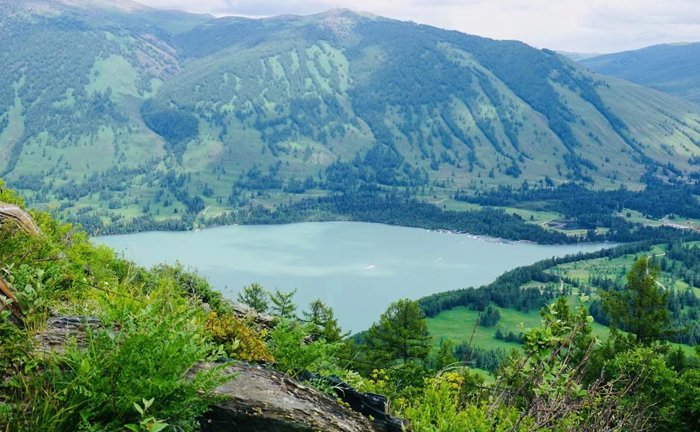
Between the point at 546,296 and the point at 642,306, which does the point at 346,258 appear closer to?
the point at 546,296

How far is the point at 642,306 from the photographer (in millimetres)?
26578

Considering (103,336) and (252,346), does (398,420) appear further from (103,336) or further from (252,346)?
(103,336)

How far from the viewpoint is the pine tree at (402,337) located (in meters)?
35.5

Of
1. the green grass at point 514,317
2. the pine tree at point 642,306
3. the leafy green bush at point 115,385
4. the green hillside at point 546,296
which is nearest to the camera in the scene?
the leafy green bush at point 115,385


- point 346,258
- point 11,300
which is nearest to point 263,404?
point 11,300

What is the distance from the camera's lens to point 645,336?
2623 cm

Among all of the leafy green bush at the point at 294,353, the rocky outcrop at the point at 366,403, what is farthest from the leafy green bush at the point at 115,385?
the rocky outcrop at the point at 366,403

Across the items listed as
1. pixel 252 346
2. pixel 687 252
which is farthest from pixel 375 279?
pixel 252 346

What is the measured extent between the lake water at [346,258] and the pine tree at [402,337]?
2038 inches

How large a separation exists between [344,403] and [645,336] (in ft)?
80.4

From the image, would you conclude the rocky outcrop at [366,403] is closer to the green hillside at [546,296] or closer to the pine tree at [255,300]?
the pine tree at [255,300]

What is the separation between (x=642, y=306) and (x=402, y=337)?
1402cm

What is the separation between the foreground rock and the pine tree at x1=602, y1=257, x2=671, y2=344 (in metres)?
24.1

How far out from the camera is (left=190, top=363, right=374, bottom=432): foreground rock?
4762 mm
